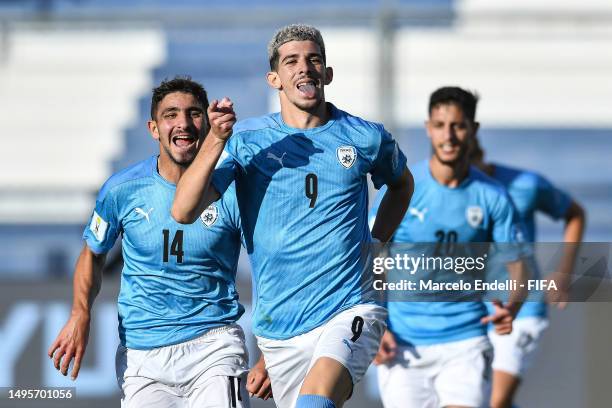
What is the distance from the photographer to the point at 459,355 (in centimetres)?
681

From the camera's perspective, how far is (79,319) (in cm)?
524

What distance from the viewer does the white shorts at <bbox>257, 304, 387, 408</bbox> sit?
4633 mm

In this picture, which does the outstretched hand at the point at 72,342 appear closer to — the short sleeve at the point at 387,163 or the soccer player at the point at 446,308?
the short sleeve at the point at 387,163

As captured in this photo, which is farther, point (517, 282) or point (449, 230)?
point (449, 230)

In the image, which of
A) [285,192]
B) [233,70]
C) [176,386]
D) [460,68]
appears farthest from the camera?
[460,68]

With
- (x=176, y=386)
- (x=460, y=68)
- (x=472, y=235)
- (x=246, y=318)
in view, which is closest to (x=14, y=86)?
(x=460, y=68)

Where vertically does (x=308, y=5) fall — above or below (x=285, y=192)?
above

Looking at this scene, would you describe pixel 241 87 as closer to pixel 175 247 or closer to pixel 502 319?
pixel 502 319

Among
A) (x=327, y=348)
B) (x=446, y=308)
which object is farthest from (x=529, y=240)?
(x=327, y=348)

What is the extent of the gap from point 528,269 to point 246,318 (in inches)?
79.9

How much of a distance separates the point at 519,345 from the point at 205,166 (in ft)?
13.3

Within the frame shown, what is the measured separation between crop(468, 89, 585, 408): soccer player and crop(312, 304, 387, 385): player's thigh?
2.70 meters

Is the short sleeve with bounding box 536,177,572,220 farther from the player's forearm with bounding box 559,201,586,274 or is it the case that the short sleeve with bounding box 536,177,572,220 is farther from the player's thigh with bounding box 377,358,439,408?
the player's thigh with bounding box 377,358,439,408

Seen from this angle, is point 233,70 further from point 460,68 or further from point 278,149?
point 278,149
